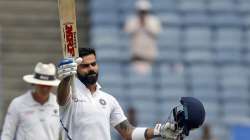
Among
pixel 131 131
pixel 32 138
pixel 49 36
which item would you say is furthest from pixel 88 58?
pixel 49 36

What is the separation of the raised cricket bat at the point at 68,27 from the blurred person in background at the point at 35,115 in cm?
201

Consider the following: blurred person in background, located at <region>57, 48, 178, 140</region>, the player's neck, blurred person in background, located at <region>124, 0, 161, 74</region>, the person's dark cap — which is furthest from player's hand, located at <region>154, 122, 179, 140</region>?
blurred person in background, located at <region>124, 0, 161, 74</region>

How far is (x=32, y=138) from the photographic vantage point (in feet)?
31.1

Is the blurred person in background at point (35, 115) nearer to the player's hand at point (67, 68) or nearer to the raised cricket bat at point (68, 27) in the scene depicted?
the raised cricket bat at point (68, 27)

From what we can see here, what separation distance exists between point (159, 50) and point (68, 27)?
8135mm

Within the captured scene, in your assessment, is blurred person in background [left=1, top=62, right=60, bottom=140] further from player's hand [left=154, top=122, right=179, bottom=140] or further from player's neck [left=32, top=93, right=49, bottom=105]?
player's hand [left=154, top=122, right=179, bottom=140]

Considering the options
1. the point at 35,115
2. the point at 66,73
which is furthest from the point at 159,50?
the point at 66,73

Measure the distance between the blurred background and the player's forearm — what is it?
7.89m

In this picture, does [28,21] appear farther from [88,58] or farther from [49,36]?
[88,58]

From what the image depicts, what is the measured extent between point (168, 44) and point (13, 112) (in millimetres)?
6575

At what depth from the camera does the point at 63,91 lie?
7.39 meters

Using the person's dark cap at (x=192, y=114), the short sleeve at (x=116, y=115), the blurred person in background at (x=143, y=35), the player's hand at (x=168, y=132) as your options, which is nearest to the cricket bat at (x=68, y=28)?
the short sleeve at (x=116, y=115)

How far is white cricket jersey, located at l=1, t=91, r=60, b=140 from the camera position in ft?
31.1

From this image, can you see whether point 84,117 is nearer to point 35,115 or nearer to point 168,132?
point 168,132
